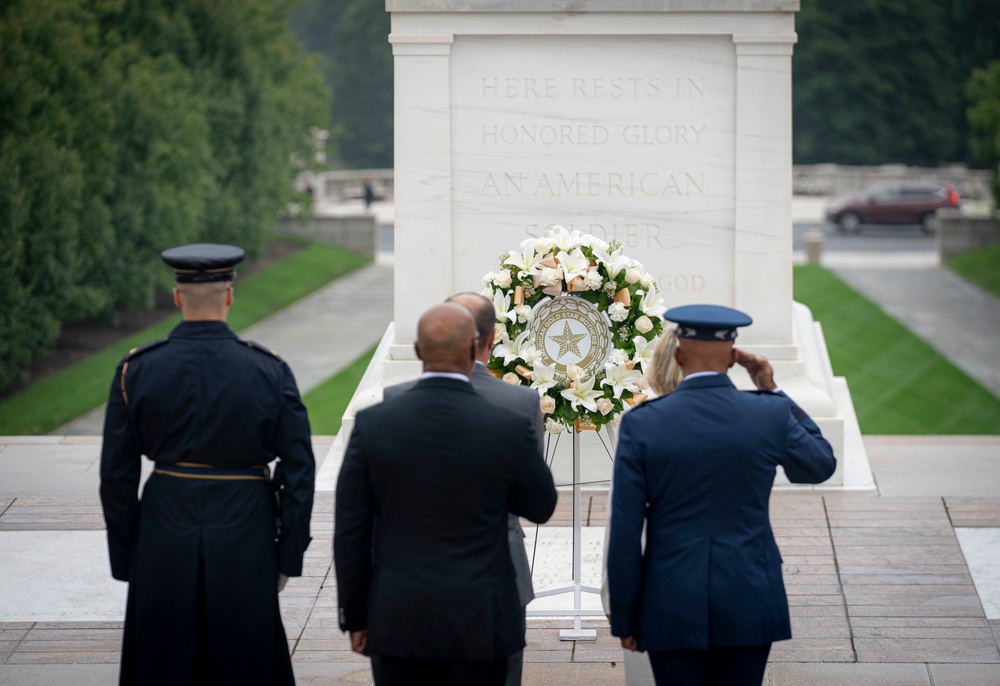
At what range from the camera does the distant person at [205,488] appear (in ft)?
15.5

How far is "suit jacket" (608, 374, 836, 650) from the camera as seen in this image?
4375mm

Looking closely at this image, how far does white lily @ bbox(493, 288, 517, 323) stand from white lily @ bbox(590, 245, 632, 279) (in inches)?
17.7

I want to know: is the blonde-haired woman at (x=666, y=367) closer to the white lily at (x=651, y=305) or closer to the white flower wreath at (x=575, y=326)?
the white flower wreath at (x=575, y=326)

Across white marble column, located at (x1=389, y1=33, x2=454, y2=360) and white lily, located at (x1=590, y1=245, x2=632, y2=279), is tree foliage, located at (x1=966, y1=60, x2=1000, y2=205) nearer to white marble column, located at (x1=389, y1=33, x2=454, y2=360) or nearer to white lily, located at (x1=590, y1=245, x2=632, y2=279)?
white marble column, located at (x1=389, y1=33, x2=454, y2=360)

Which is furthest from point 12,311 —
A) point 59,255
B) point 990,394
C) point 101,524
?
point 990,394

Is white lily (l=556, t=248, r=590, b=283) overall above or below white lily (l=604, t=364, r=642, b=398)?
above

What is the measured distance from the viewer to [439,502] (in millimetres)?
4293

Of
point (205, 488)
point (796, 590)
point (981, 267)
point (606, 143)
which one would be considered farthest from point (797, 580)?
point (981, 267)

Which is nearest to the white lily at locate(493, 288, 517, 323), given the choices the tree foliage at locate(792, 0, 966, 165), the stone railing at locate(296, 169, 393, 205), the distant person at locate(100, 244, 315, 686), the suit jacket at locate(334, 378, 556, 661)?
the distant person at locate(100, 244, 315, 686)

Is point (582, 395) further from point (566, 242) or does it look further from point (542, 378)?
point (566, 242)

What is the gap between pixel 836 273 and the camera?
28766mm

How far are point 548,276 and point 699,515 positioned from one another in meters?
2.09

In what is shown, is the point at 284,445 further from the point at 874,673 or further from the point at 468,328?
the point at 874,673

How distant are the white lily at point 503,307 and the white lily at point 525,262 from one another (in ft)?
0.37
